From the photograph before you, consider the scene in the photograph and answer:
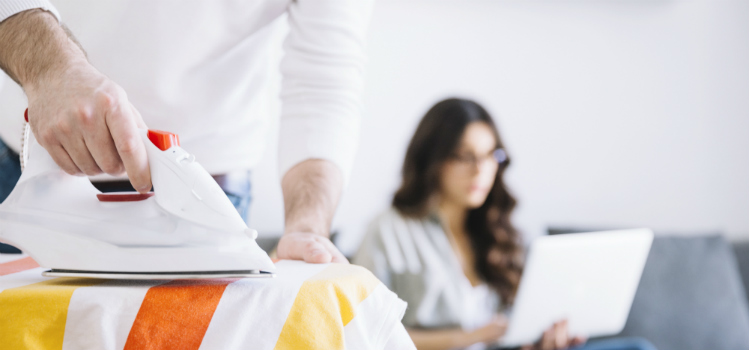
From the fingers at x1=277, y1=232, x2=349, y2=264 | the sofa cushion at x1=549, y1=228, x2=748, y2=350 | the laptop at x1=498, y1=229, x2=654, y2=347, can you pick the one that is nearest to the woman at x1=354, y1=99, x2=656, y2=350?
the laptop at x1=498, y1=229, x2=654, y2=347

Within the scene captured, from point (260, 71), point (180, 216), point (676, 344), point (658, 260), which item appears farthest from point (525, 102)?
point (180, 216)

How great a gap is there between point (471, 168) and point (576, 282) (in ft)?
2.12

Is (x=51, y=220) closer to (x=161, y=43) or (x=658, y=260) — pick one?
(x=161, y=43)

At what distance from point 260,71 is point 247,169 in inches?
7.4

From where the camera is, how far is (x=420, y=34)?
88.3 inches

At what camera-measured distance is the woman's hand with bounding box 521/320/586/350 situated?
5.35 feet

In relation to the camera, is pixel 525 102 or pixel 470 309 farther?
pixel 525 102

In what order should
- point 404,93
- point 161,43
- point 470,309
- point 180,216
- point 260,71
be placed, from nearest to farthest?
point 180,216 → point 161,43 → point 260,71 → point 470,309 → point 404,93

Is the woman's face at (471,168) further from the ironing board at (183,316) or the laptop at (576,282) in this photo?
the ironing board at (183,316)

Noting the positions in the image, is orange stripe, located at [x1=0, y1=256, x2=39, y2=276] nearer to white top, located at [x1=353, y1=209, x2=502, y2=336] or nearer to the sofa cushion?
white top, located at [x1=353, y1=209, x2=502, y2=336]

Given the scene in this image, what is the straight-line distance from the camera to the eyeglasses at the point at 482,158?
6.61ft

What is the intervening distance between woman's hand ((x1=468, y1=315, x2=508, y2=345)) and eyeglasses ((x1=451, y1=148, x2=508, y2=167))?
59 centimetres

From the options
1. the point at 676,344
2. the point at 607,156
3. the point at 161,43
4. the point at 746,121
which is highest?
the point at 161,43

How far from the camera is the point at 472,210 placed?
7.16 ft
